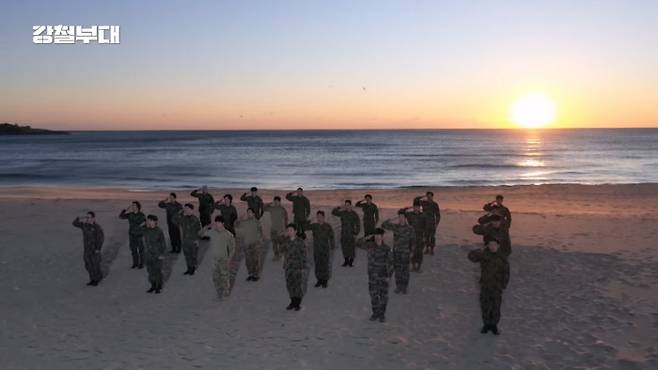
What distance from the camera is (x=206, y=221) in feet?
55.2

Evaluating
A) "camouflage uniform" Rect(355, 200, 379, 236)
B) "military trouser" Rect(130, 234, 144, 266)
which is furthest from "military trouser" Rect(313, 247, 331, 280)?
"military trouser" Rect(130, 234, 144, 266)

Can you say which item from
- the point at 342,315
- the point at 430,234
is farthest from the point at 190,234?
the point at 430,234

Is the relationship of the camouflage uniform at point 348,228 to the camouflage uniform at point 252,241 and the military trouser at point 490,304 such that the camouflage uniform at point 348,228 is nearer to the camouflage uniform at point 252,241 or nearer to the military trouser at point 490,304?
the camouflage uniform at point 252,241

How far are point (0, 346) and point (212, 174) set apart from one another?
47.7 m

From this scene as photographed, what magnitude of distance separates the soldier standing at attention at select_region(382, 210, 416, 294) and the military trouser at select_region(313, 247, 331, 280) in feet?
4.86

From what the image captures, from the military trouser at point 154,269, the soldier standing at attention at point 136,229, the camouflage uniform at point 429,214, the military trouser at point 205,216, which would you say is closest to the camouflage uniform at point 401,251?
the camouflage uniform at point 429,214

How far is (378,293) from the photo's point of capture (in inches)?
399

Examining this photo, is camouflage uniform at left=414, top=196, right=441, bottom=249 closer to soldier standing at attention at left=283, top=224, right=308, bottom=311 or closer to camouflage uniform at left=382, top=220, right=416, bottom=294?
camouflage uniform at left=382, top=220, right=416, bottom=294

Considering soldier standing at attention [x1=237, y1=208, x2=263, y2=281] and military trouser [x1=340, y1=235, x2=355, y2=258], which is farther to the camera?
military trouser [x1=340, y1=235, x2=355, y2=258]

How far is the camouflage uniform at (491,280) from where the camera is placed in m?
9.18

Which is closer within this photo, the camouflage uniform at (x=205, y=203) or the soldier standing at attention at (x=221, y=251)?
the soldier standing at attention at (x=221, y=251)

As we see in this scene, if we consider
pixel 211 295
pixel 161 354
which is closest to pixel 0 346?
pixel 161 354

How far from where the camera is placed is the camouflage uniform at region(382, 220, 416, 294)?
1134 cm

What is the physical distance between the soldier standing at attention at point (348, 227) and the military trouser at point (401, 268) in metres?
1.89
